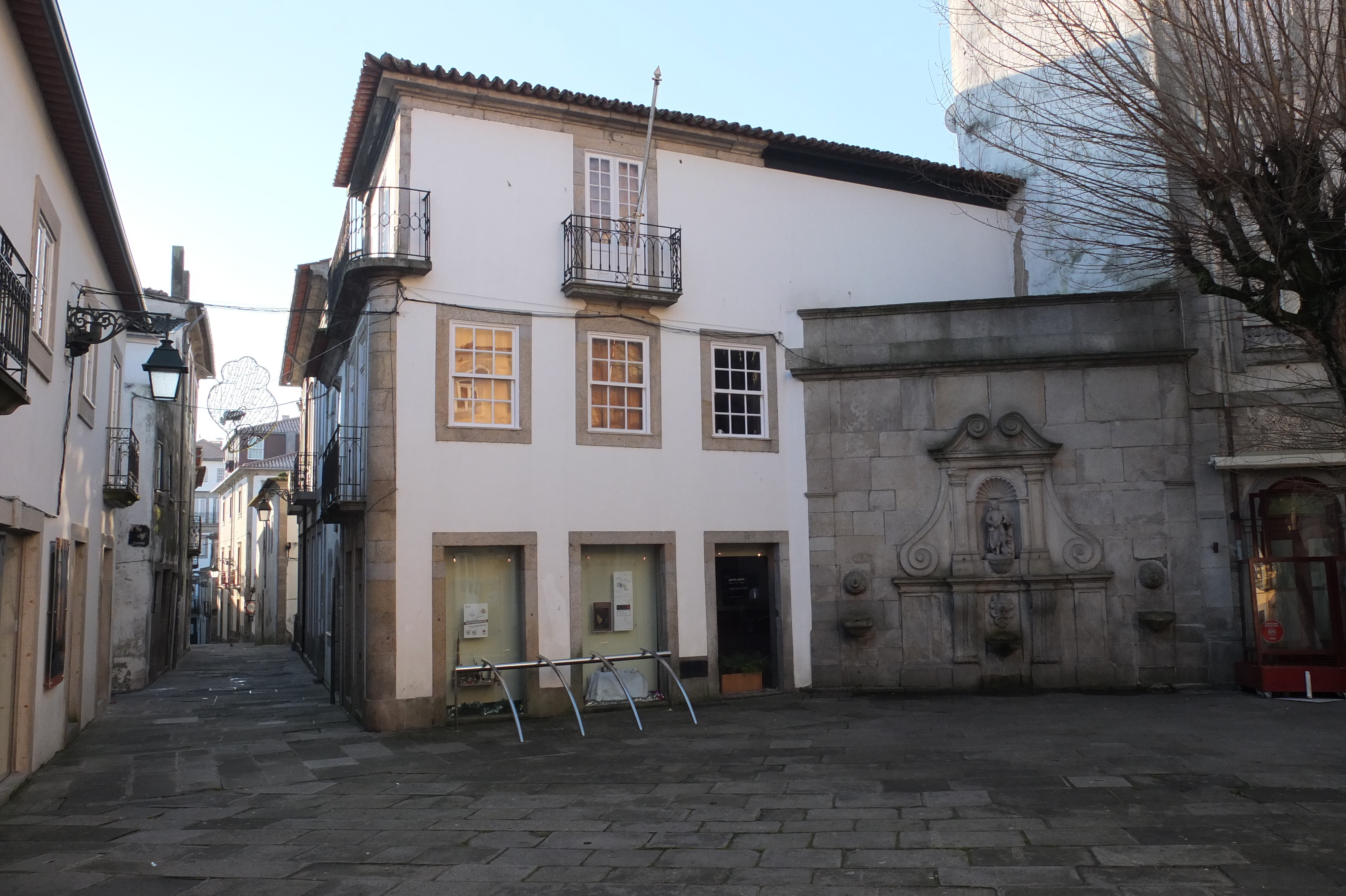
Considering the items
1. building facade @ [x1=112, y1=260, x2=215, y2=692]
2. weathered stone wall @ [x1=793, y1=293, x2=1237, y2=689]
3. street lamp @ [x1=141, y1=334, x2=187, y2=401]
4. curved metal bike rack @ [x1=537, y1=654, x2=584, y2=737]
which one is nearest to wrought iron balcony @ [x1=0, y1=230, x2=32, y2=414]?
street lamp @ [x1=141, y1=334, x2=187, y2=401]

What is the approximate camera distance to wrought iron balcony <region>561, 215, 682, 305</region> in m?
14.5

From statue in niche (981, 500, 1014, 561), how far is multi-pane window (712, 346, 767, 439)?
130 inches

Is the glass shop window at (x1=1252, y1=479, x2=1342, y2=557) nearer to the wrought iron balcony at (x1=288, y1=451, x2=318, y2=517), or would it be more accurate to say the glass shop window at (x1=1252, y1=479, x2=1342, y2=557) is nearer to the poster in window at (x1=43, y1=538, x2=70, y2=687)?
the poster in window at (x1=43, y1=538, x2=70, y2=687)

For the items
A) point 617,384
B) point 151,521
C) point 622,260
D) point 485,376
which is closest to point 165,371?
point 485,376

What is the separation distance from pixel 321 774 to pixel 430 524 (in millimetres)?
3718

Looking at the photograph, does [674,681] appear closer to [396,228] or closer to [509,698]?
[509,698]

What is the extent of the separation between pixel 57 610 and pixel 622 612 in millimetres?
6567

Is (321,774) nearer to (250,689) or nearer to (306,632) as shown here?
(250,689)

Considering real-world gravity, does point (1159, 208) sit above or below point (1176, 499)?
above

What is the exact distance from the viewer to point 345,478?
1434 cm

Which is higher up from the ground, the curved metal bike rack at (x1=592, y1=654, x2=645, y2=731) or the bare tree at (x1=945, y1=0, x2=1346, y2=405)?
the bare tree at (x1=945, y1=0, x2=1346, y2=405)

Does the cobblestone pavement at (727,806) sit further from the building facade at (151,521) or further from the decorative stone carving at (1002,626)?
the building facade at (151,521)

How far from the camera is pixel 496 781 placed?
32.1 ft

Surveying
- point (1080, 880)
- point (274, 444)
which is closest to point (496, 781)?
point (1080, 880)
